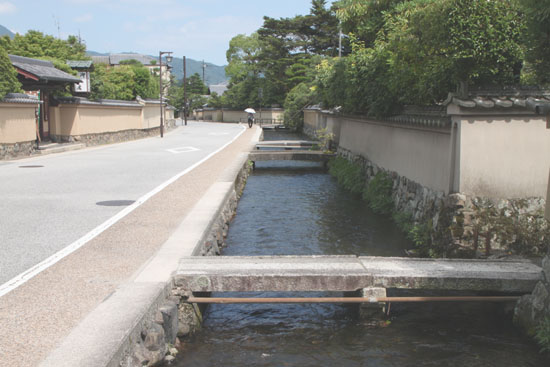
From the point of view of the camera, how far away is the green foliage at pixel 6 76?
66.8ft

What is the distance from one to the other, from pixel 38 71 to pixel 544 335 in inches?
961

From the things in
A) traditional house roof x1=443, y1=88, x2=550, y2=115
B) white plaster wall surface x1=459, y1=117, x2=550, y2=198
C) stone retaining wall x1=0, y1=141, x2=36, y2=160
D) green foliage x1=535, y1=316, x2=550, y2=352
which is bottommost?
green foliage x1=535, y1=316, x2=550, y2=352

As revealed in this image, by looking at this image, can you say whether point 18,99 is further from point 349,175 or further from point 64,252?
point 64,252

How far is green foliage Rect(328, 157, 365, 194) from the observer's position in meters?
19.8

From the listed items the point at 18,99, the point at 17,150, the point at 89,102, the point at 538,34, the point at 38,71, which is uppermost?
the point at 38,71

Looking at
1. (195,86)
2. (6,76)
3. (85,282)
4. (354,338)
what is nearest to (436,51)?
(354,338)

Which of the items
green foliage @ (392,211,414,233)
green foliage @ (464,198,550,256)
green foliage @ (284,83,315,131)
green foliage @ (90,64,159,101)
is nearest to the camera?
green foliage @ (464,198,550,256)

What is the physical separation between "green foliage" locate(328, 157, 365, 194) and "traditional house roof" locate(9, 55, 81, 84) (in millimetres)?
14330

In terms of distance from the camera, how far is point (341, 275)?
7.07 m

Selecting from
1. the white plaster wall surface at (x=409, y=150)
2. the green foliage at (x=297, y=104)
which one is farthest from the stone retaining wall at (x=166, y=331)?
the green foliage at (x=297, y=104)

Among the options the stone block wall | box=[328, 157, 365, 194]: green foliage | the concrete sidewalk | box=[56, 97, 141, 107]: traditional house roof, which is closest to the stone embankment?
the stone block wall

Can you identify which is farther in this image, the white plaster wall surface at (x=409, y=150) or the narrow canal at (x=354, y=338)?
the white plaster wall surface at (x=409, y=150)

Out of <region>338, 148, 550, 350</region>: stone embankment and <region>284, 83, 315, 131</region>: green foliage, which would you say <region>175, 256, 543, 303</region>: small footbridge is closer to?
<region>338, 148, 550, 350</region>: stone embankment

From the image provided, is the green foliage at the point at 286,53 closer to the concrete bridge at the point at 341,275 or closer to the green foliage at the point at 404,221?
the green foliage at the point at 404,221
